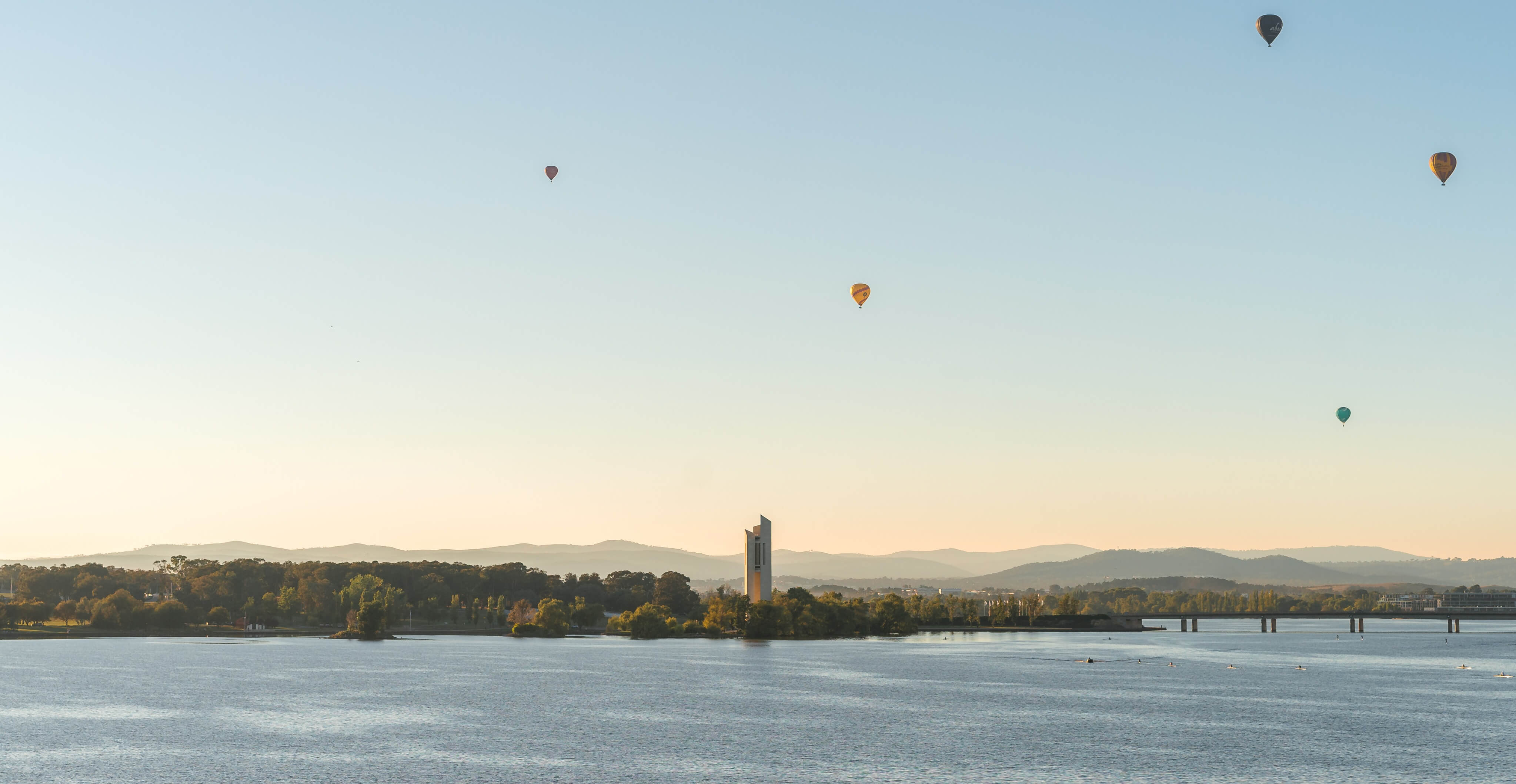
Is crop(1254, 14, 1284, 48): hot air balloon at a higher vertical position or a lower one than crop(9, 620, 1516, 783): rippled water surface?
higher

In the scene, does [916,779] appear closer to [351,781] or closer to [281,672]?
A: [351,781]

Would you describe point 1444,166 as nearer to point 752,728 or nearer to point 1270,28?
point 1270,28

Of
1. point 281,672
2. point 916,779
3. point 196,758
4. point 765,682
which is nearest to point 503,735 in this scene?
point 196,758

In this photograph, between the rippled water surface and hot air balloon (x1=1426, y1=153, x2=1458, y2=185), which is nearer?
the rippled water surface

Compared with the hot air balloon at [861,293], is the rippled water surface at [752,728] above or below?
below

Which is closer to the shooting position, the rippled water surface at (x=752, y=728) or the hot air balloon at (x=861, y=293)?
the rippled water surface at (x=752, y=728)
